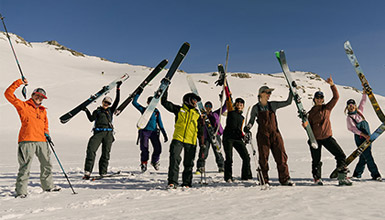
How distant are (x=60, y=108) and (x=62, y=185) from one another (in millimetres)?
21362

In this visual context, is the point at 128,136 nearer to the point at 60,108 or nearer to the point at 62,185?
the point at 60,108

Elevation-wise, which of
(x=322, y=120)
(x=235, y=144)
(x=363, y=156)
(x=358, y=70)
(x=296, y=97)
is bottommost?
(x=363, y=156)

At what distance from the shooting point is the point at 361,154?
5.61 meters

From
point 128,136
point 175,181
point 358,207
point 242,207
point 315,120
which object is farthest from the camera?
point 128,136

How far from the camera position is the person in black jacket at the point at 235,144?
567cm

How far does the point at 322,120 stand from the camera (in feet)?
16.9

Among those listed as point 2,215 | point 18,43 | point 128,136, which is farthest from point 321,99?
point 18,43

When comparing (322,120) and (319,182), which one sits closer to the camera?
(319,182)

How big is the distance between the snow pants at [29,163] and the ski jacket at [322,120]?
5.55 m

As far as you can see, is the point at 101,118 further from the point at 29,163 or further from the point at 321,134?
the point at 321,134

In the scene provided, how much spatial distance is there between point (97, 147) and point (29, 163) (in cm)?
183

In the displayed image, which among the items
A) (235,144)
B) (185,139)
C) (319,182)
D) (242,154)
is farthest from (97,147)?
(319,182)

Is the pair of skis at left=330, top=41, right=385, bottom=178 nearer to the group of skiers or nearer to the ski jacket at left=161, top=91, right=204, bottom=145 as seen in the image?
the group of skiers

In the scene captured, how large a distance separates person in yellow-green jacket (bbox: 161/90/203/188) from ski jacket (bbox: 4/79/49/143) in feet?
8.05
